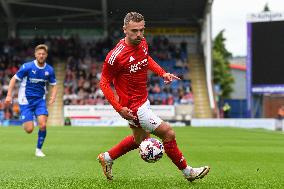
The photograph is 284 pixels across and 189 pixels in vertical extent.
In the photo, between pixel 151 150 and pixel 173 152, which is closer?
pixel 151 150

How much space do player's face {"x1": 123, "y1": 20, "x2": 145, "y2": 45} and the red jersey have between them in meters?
0.15

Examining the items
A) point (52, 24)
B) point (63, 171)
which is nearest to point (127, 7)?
point (52, 24)

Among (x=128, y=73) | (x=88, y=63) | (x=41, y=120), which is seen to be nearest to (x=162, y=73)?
(x=128, y=73)

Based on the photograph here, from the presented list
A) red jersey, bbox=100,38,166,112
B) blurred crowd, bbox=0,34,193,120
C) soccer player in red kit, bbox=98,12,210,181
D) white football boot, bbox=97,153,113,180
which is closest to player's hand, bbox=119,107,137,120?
soccer player in red kit, bbox=98,12,210,181

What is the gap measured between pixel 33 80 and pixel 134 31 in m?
5.94

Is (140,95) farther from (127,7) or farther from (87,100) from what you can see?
(127,7)

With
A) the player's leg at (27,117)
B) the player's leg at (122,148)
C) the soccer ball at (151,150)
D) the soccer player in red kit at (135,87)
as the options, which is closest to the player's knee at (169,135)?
the soccer player in red kit at (135,87)

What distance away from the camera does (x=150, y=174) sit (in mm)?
9203

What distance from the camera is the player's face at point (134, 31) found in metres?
7.47

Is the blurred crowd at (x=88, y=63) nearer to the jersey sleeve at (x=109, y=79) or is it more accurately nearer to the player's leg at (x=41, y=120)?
the player's leg at (x=41, y=120)

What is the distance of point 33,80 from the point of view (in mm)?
13000

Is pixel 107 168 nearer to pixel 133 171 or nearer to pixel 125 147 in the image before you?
pixel 125 147

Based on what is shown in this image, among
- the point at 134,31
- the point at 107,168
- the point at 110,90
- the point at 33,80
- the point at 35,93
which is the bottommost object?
the point at 107,168

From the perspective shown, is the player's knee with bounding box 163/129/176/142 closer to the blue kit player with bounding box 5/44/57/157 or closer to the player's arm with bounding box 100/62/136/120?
the player's arm with bounding box 100/62/136/120
